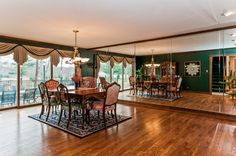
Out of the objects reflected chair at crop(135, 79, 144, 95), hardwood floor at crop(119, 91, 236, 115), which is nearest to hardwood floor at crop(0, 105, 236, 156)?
hardwood floor at crop(119, 91, 236, 115)

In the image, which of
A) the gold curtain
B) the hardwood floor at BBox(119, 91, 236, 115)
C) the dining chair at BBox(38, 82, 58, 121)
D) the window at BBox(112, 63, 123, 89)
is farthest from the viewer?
the window at BBox(112, 63, 123, 89)

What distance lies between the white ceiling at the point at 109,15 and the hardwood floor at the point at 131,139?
2525 millimetres

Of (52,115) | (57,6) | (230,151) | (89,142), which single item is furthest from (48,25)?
(230,151)

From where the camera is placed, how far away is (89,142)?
2953mm

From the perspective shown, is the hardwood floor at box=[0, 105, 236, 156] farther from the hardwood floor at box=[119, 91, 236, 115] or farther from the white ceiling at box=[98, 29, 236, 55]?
the white ceiling at box=[98, 29, 236, 55]

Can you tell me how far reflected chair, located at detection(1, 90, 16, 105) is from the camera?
5.57 metres

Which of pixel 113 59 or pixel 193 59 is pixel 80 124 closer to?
pixel 113 59

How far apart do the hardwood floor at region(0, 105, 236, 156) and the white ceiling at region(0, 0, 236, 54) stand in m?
2.53

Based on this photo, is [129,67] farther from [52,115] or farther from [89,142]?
[89,142]

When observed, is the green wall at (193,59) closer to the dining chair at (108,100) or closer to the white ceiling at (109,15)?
the white ceiling at (109,15)

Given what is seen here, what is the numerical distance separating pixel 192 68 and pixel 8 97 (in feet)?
28.9

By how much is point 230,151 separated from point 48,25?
4.74 meters

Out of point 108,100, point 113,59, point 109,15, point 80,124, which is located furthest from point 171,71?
point 80,124

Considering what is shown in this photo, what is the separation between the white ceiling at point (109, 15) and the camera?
284 centimetres
